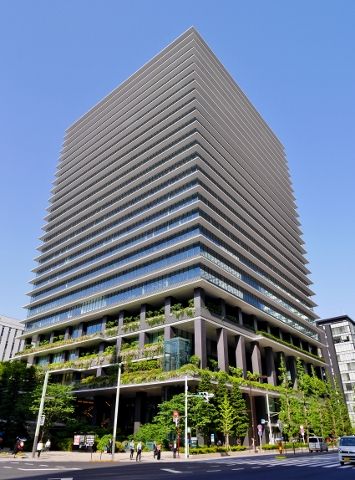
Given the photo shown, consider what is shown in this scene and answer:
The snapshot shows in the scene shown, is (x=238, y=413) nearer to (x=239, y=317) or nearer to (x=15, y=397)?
(x=239, y=317)

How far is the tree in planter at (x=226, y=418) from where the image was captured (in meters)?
41.1

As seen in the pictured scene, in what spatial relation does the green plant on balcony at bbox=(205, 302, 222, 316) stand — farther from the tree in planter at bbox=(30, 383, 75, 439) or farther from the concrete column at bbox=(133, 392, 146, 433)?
the tree in planter at bbox=(30, 383, 75, 439)

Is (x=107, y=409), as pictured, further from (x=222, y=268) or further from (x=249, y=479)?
(x=249, y=479)

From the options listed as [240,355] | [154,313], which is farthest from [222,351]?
[154,313]

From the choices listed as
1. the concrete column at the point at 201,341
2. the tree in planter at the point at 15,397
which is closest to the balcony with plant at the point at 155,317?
the concrete column at the point at 201,341

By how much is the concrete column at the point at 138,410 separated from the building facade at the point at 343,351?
72363 millimetres

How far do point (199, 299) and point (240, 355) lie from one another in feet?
38.6

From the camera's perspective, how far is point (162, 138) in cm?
6938

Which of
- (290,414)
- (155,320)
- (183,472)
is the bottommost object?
(183,472)

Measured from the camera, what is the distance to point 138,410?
5112 centimetres

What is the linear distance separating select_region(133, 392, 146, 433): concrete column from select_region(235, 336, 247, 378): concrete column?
14.2 meters

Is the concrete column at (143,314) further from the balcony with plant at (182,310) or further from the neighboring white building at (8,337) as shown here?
the neighboring white building at (8,337)

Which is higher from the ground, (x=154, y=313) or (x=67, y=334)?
(x=67, y=334)

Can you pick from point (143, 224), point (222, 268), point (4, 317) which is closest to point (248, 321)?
point (222, 268)
